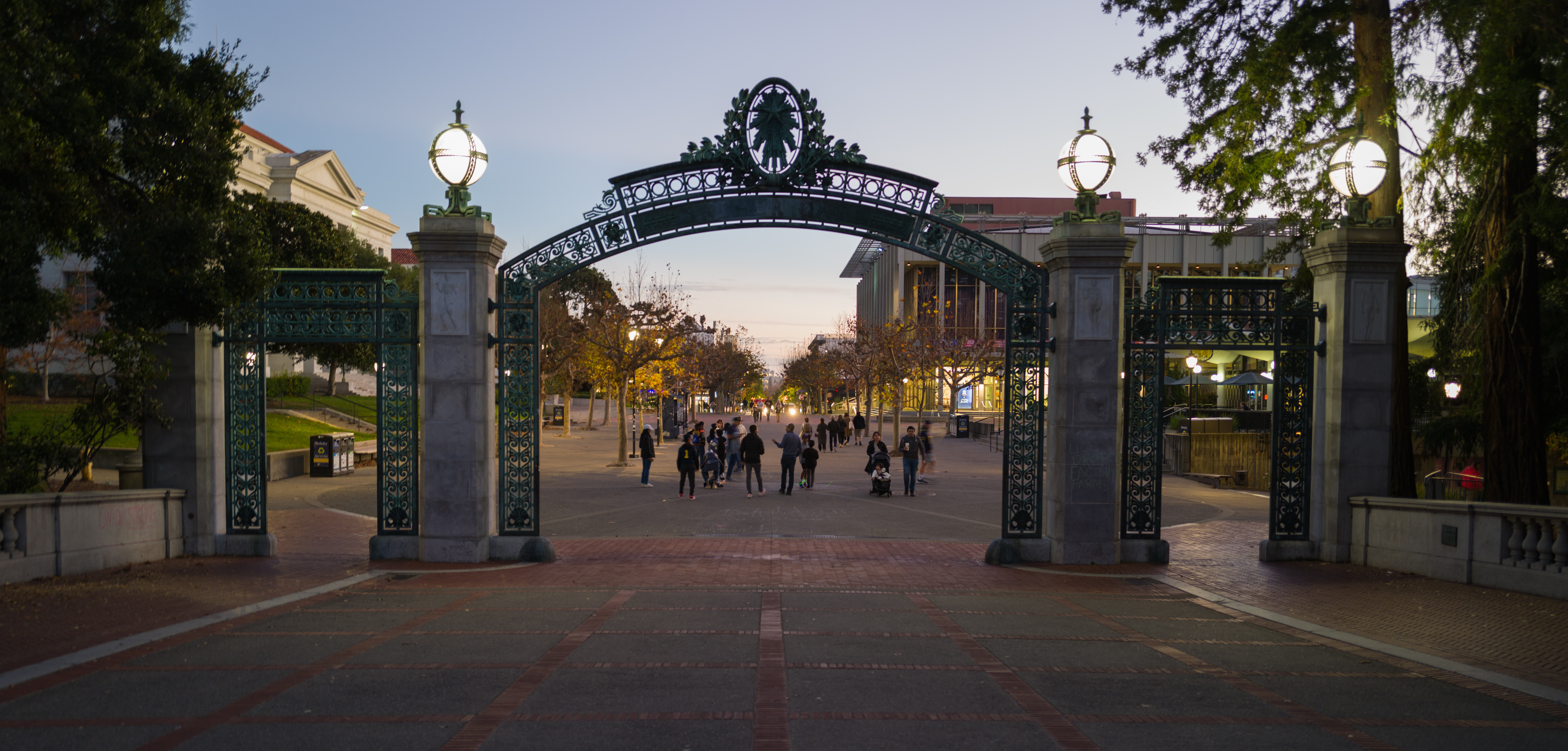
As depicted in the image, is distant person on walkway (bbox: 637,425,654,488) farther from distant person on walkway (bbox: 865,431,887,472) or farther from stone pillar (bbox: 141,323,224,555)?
stone pillar (bbox: 141,323,224,555)

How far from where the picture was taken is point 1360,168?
1124cm

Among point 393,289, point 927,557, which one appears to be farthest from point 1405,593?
point 393,289

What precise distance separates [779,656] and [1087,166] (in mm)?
7436

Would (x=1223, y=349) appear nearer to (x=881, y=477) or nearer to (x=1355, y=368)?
(x=1355, y=368)

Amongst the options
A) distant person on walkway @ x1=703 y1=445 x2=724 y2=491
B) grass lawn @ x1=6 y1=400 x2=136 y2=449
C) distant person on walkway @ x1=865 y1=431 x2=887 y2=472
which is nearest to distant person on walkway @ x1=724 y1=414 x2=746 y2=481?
distant person on walkway @ x1=703 y1=445 x2=724 y2=491

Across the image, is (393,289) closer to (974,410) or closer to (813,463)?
(813,463)

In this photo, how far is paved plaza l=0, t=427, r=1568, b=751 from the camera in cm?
523

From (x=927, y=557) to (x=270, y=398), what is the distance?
39.4 m

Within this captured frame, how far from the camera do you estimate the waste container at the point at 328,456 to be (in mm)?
24938

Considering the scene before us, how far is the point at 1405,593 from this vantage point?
9.70 m

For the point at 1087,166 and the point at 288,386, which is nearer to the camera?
the point at 1087,166

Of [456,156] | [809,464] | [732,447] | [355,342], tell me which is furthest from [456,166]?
[732,447]

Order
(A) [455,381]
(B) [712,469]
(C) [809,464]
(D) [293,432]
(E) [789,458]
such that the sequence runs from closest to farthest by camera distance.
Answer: (A) [455,381], (E) [789,458], (C) [809,464], (B) [712,469], (D) [293,432]

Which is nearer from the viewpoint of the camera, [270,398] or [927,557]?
[927,557]
